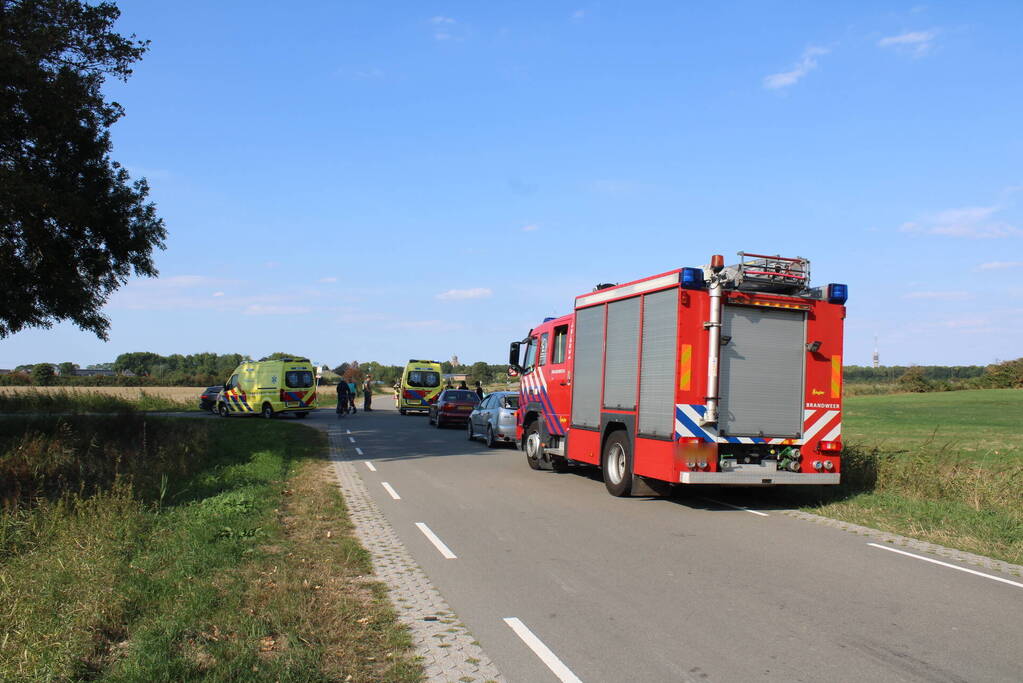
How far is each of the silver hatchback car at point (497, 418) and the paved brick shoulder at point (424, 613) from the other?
11141 millimetres

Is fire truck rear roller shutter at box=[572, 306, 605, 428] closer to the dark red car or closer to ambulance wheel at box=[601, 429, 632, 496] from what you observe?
ambulance wheel at box=[601, 429, 632, 496]

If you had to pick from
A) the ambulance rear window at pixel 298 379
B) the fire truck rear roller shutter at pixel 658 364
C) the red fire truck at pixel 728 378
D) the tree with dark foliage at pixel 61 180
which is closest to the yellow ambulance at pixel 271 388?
the ambulance rear window at pixel 298 379

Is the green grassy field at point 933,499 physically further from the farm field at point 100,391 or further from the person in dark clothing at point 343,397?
the farm field at point 100,391

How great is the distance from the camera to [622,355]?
1229 centimetres

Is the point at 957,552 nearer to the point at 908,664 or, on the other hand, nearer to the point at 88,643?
the point at 908,664

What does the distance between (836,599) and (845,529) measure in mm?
3552

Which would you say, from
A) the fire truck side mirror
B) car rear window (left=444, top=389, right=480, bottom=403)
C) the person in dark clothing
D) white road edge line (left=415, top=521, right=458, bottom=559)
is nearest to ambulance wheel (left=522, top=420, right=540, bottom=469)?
the fire truck side mirror

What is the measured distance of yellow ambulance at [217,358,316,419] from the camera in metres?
34.7

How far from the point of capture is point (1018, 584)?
22.6ft

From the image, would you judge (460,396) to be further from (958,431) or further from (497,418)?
(958,431)

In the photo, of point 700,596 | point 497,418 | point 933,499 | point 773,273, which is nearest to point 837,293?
point 773,273

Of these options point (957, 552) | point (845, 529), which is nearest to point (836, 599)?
point (957, 552)

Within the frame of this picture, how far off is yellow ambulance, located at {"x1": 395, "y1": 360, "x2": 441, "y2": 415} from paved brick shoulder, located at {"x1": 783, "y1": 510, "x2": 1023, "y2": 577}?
1190 inches

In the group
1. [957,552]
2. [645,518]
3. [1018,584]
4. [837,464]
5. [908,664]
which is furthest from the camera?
[837,464]
